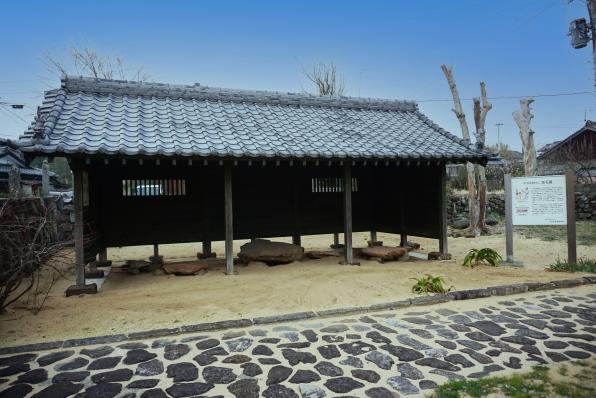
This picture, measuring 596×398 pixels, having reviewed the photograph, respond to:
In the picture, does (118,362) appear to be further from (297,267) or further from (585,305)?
(585,305)

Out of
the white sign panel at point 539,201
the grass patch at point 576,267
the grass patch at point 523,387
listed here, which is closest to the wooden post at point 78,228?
the grass patch at point 523,387

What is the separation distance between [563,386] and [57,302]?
731 centimetres

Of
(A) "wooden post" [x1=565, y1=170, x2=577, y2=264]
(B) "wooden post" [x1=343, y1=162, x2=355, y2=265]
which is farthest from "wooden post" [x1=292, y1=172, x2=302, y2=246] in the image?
(A) "wooden post" [x1=565, y1=170, x2=577, y2=264]

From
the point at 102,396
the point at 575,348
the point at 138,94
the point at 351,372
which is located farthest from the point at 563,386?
the point at 138,94

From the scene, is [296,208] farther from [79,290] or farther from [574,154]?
[574,154]

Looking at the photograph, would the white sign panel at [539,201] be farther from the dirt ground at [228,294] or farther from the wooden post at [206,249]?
the wooden post at [206,249]

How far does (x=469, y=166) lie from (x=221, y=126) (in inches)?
464

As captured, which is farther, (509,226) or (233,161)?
(509,226)

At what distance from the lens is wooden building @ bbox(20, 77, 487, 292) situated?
7.39 m

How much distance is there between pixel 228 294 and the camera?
689cm

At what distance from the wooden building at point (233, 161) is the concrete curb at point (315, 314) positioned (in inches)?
105

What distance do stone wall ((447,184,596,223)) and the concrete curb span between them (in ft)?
40.9

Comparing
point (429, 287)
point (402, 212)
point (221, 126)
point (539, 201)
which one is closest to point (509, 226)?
point (539, 201)

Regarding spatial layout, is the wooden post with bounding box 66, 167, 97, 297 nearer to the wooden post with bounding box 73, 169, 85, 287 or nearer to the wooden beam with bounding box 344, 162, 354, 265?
the wooden post with bounding box 73, 169, 85, 287
